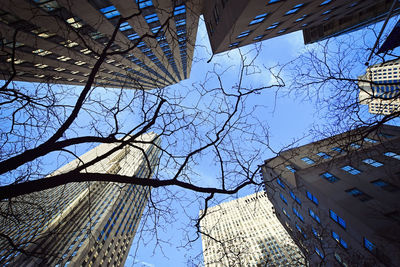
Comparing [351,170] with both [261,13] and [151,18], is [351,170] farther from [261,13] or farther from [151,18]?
[151,18]

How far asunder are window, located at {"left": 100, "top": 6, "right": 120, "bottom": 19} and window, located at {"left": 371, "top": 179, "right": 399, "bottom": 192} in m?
27.9

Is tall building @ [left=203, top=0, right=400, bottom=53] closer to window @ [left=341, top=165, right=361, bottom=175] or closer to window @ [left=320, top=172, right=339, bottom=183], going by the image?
window @ [left=341, top=165, right=361, bottom=175]

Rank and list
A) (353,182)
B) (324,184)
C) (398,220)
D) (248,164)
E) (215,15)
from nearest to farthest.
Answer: (248,164) < (398,220) < (353,182) < (324,184) < (215,15)

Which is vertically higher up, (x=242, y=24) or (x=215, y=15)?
(x=215, y=15)

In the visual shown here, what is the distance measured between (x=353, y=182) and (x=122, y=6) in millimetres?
26778

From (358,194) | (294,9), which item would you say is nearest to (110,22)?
(294,9)

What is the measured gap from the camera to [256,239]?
66438mm

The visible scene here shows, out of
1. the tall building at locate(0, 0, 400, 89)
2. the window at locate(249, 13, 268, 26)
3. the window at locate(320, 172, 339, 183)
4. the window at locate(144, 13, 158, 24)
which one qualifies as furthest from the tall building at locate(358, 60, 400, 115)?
the window at locate(144, 13, 158, 24)

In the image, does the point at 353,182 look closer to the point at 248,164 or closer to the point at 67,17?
the point at 248,164

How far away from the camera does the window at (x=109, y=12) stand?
54.0ft

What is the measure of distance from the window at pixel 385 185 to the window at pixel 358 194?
1.44 m

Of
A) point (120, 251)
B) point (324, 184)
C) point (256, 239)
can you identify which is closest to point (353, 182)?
point (324, 184)

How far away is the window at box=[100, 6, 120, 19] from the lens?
1645 cm

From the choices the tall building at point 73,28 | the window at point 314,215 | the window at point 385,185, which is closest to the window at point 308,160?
the window at point 314,215
